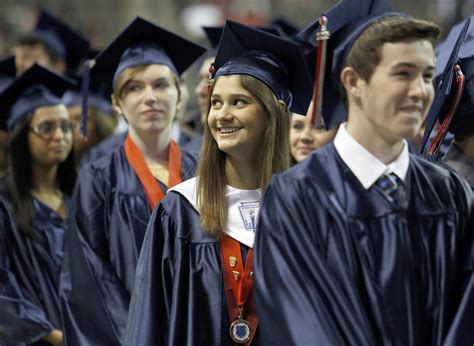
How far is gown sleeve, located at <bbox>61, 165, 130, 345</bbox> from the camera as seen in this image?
5938mm

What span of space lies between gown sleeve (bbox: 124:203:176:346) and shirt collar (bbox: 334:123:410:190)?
110 cm

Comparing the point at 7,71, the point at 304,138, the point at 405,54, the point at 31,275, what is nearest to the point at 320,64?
the point at 405,54

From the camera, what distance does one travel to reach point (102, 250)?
609 centimetres

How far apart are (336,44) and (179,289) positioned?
1.21 m

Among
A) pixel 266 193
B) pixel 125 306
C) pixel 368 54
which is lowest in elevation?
pixel 125 306

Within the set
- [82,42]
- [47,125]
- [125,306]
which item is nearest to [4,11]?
[82,42]

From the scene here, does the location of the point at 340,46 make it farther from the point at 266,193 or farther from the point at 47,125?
the point at 47,125

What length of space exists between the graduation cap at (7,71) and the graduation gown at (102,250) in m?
1.75

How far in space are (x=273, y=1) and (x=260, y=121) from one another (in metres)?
18.8

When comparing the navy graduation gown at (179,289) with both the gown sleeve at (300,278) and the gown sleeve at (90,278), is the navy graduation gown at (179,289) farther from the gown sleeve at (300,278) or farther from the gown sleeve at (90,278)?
the gown sleeve at (90,278)

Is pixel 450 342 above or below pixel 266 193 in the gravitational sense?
below

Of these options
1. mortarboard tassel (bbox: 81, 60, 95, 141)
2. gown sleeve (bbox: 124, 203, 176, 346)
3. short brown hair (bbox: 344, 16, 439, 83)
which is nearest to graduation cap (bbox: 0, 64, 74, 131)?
mortarboard tassel (bbox: 81, 60, 95, 141)

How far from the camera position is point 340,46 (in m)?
4.25

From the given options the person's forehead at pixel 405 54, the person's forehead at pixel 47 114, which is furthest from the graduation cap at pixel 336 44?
the person's forehead at pixel 47 114
